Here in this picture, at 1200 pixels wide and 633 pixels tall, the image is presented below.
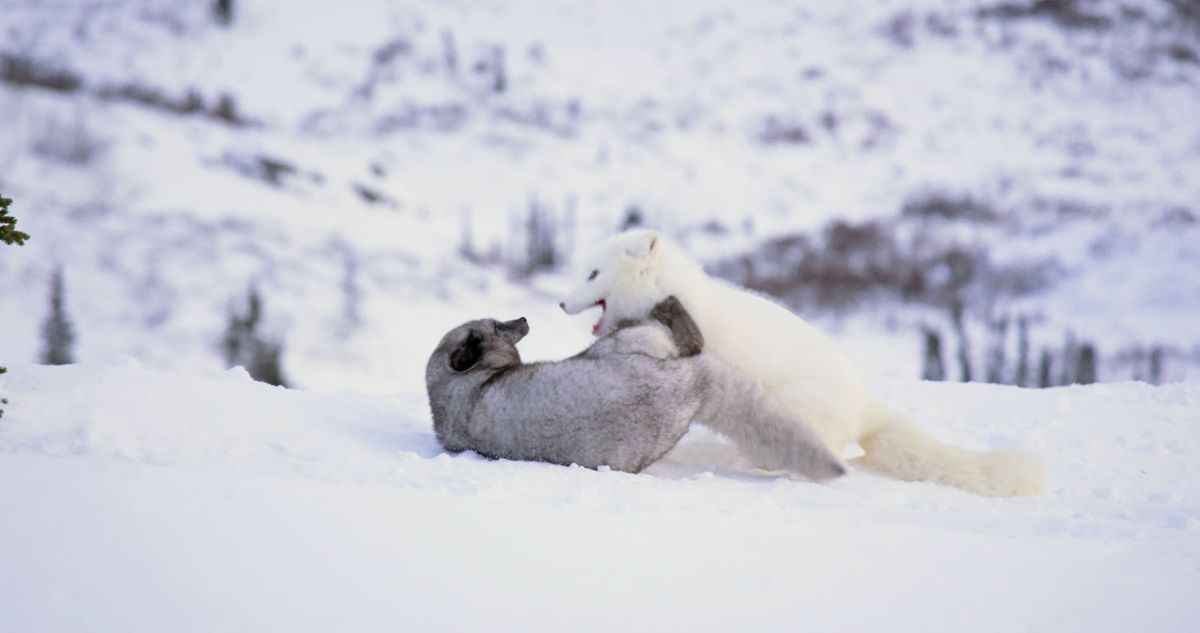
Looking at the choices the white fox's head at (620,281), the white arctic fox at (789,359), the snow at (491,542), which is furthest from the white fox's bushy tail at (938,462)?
the white fox's head at (620,281)

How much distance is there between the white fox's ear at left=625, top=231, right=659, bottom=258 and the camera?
5.50m

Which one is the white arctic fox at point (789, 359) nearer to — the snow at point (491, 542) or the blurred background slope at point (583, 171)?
the snow at point (491, 542)

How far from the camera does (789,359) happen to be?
524 centimetres

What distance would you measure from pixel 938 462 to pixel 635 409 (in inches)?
60.3

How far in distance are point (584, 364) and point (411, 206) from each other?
18083 mm

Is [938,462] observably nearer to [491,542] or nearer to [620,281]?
[620,281]

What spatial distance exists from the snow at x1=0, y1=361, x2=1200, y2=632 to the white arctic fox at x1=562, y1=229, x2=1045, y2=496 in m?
0.22

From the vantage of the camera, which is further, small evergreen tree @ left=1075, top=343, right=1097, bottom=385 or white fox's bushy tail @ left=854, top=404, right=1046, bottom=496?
small evergreen tree @ left=1075, top=343, right=1097, bottom=385

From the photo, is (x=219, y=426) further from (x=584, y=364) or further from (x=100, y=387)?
(x=584, y=364)

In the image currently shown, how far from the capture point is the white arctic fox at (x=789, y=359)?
5.15m

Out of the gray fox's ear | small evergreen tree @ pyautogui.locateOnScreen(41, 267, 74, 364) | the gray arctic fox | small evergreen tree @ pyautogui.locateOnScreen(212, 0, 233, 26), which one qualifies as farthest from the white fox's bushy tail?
small evergreen tree @ pyautogui.locateOnScreen(212, 0, 233, 26)

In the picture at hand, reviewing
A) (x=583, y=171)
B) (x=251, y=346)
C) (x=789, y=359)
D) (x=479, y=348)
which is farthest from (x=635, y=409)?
(x=583, y=171)

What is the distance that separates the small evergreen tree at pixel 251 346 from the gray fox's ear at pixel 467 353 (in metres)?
7.59

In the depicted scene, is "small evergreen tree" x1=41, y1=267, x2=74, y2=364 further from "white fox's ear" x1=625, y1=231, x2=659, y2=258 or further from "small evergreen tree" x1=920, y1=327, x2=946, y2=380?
"small evergreen tree" x1=920, y1=327, x2=946, y2=380
